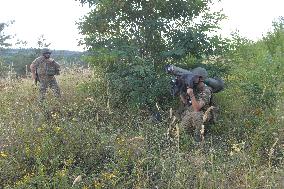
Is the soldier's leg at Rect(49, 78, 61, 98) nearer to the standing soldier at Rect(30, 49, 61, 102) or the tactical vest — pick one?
the standing soldier at Rect(30, 49, 61, 102)

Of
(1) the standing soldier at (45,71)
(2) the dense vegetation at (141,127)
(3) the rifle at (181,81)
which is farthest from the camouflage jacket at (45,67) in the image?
(3) the rifle at (181,81)

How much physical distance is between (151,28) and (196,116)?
6.19 ft

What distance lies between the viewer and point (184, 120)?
6441 millimetres

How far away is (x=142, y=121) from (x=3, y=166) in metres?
2.53

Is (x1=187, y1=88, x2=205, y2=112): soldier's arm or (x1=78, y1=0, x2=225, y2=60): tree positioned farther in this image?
(x1=78, y1=0, x2=225, y2=60): tree

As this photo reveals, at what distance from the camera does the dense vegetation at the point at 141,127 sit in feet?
15.2

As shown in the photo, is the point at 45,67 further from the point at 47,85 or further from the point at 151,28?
the point at 151,28

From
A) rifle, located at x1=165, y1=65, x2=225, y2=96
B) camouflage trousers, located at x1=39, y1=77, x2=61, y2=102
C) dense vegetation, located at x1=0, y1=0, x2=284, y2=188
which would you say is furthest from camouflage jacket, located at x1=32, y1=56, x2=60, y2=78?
rifle, located at x1=165, y1=65, x2=225, y2=96

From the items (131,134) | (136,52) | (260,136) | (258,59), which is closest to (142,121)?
(131,134)

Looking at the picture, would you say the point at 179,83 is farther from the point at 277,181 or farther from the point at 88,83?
the point at 277,181

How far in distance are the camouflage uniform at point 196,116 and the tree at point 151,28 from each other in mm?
973

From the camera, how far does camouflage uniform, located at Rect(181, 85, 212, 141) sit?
247 inches

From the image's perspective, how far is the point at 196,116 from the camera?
635 centimetres

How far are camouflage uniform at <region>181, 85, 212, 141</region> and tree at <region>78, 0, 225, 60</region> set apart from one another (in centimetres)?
97
